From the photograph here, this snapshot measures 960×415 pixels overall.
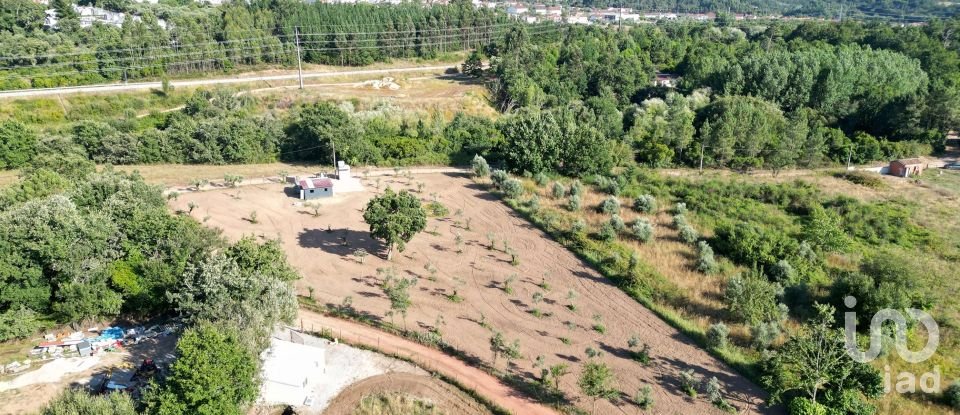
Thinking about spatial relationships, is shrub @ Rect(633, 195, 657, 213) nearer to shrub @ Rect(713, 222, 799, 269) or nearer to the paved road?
shrub @ Rect(713, 222, 799, 269)

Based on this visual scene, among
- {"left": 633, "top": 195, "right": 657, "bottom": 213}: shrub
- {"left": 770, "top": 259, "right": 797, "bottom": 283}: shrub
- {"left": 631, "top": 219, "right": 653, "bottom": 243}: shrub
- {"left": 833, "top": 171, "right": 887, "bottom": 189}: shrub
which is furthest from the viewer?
{"left": 833, "top": 171, "right": 887, "bottom": 189}: shrub

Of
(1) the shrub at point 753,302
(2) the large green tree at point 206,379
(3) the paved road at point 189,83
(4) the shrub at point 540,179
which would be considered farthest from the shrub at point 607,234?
(3) the paved road at point 189,83

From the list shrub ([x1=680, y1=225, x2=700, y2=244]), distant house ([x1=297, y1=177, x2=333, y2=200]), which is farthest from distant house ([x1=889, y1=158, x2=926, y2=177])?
distant house ([x1=297, y1=177, x2=333, y2=200])

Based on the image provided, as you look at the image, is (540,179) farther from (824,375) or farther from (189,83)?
(189,83)

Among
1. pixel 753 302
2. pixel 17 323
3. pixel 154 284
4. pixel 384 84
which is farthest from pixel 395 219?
pixel 384 84

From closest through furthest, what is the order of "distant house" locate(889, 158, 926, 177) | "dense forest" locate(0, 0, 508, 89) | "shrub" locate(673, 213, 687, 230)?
"shrub" locate(673, 213, 687, 230) → "distant house" locate(889, 158, 926, 177) → "dense forest" locate(0, 0, 508, 89)

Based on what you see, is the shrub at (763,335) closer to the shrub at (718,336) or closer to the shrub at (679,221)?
the shrub at (718,336)

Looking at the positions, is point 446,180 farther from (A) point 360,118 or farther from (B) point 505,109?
(B) point 505,109

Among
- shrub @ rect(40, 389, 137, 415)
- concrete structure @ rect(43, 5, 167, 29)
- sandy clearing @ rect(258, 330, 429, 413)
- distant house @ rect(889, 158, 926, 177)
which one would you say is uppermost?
concrete structure @ rect(43, 5, 167, 29)
